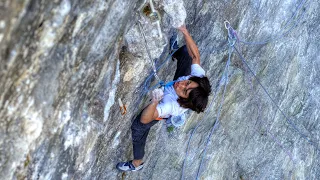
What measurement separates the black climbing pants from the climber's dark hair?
781 mm

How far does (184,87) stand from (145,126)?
888 millimetres

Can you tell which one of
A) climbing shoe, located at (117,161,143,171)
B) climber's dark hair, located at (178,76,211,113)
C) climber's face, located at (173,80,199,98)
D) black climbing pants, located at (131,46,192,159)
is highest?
climber's face, located at (173,80,199,98)

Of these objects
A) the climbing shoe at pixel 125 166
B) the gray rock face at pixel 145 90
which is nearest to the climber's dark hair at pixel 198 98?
the gray rock face at pixel 145 90

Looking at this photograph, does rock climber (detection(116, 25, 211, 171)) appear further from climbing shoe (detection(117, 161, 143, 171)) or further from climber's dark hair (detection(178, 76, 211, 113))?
climbing shoe (detection(117, 161, 143, 171))

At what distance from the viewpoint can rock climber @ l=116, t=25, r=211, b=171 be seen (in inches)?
192

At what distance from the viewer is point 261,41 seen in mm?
7469

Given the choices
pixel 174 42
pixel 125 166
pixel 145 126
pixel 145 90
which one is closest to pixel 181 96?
pixel 145 126

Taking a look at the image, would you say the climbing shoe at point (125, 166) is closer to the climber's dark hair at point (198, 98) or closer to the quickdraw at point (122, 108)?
the quickdraw at point (122, 108)

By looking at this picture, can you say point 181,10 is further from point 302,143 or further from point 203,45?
point 302,143

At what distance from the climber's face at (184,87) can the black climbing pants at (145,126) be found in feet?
2.31

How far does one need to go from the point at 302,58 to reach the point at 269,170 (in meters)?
2.61

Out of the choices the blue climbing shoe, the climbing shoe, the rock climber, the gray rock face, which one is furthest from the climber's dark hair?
the climbing shoe

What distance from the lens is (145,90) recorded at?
→ 5.77 m

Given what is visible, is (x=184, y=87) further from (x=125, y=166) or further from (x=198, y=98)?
(x=125, y=166)
